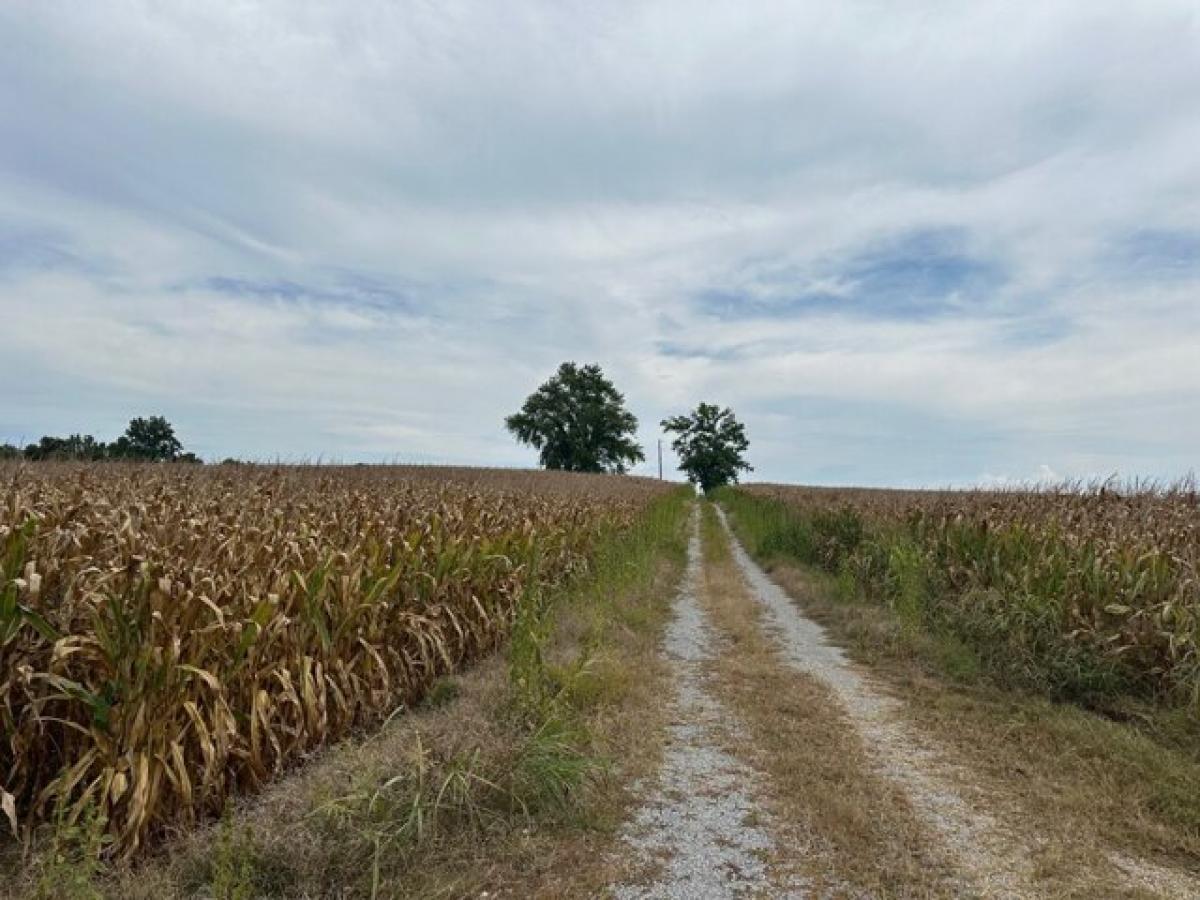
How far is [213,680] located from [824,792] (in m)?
3.34

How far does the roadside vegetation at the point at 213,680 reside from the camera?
3.29 m

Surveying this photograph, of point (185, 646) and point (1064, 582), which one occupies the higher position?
point (1064, 582)

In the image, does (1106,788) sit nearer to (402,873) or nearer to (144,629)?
(402,873)

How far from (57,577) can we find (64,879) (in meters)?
1.49

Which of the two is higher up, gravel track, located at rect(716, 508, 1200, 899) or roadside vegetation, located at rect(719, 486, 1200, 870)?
roadside vegetation, located at rect(719, 486, 1200, 870)

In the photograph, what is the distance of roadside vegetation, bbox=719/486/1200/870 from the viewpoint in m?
4.37

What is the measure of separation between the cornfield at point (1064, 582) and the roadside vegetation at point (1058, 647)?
0.06 feet

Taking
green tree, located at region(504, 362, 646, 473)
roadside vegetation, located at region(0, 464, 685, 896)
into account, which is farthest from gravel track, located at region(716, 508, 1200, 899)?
green tree, located at region(504, 362, 646, 473)

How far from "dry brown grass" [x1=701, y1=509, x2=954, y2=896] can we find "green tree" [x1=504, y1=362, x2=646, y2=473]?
60.8 meters

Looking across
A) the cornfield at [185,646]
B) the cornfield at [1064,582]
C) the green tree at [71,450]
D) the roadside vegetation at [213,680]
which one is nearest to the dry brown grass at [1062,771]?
the cornfield at [1064,582]

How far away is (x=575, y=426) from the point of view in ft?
226

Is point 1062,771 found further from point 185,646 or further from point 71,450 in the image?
point 71,450

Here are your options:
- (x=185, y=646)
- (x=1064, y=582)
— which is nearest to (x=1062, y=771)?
(x=1064, y=582)

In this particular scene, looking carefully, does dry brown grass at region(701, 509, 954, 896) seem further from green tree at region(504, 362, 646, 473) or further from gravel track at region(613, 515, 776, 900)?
green tree at region(504, 362, 646, 473)
